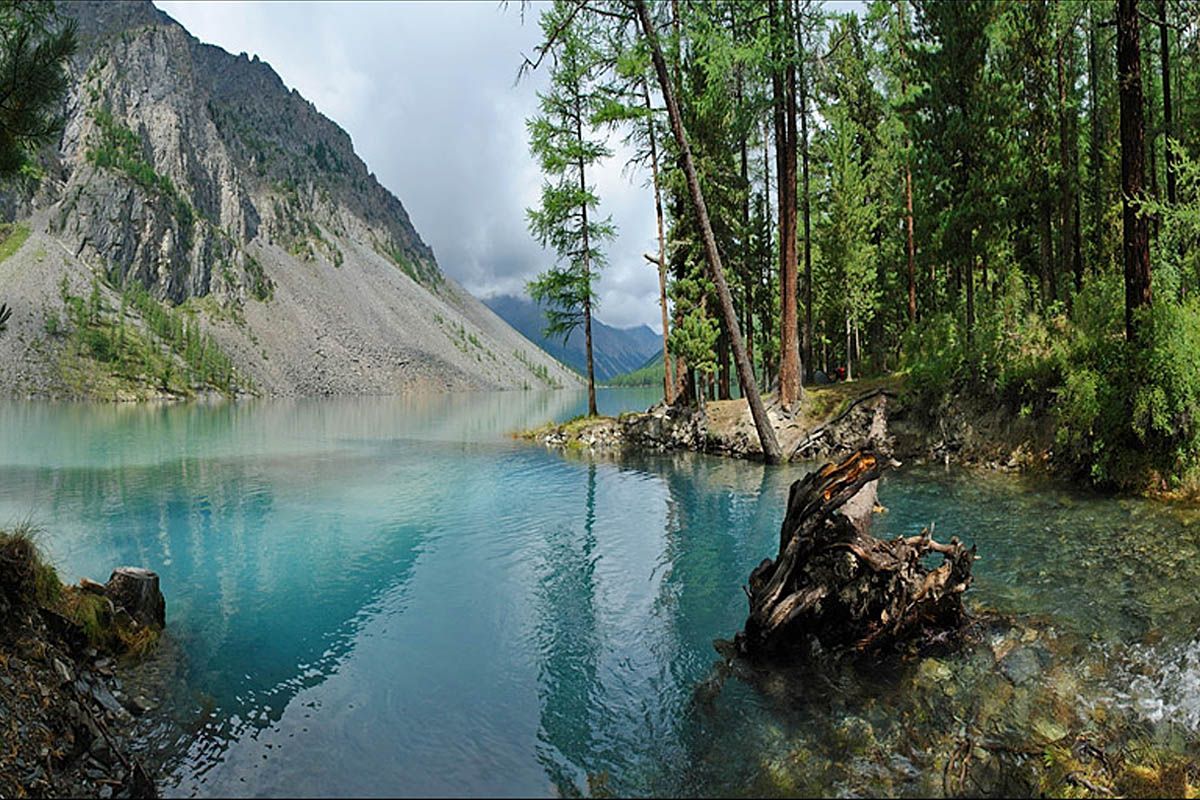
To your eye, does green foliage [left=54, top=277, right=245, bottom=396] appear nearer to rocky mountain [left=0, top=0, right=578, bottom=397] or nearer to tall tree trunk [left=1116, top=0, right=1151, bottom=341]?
rocky mountain [left=0, top=0, right=578, bottom=397]

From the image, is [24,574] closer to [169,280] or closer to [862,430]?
[862,430]

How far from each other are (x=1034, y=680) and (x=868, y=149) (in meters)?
32.6

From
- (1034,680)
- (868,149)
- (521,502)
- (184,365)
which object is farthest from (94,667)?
(184,365)

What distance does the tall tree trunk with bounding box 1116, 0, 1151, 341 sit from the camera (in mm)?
11578

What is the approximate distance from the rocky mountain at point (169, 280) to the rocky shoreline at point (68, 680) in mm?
126733

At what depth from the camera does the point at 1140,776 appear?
4.40 meters

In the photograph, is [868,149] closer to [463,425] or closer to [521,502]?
[521,502]

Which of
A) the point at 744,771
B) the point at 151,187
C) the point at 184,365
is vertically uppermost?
the point at 151,187

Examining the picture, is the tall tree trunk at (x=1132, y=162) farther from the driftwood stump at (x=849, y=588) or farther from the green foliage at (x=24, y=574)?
the green foliage at (x=24, y=574)

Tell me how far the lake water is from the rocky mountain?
121212 millimetres

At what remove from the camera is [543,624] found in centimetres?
801

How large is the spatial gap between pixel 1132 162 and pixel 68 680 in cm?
1668

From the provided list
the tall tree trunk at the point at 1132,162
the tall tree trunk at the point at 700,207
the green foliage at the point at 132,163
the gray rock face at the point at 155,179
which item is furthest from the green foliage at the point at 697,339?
the green foliage at the point at 132,163

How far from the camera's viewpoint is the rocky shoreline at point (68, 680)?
4477mm
